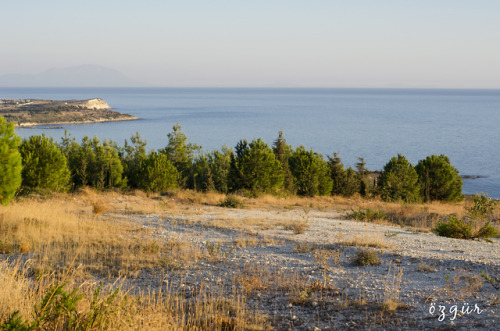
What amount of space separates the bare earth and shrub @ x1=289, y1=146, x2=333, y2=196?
22.6 m

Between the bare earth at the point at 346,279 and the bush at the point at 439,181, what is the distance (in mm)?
23978

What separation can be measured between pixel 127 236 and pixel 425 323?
297 inches

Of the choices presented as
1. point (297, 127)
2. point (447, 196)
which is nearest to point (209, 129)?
point (297, 127)

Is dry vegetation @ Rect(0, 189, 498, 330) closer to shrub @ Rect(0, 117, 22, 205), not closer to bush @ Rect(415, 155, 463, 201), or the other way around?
shrub @ Rect(0, 117, 22, 205)

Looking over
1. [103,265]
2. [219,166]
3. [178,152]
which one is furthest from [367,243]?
[178,152]

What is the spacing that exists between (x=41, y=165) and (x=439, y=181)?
97.5ft

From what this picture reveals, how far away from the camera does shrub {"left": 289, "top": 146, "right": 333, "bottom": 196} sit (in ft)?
113

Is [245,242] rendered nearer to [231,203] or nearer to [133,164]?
[231,203]

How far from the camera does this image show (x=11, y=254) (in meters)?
8.70

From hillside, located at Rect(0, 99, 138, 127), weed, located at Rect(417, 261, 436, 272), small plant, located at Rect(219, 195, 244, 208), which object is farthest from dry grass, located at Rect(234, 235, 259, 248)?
hillside, located at Rect(0, 99, 138, 127)

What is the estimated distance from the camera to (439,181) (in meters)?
34.8

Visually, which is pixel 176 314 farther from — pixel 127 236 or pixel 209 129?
pixel 209 129

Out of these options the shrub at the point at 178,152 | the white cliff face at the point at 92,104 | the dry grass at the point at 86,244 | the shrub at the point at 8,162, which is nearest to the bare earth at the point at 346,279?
the dry grass at the point at 86,244

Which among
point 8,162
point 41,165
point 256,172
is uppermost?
point 8,162
